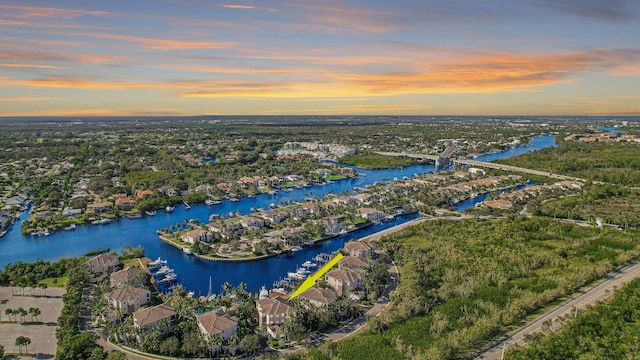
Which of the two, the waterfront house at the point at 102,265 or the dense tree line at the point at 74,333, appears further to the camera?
the waterfront house at the point at 102,265

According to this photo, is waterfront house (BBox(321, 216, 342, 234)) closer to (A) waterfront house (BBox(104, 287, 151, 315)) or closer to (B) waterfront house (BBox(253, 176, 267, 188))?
(A) waterfront house (BBox(104, 287, 151, 315))

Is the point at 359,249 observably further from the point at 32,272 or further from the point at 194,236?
the point at 32,272

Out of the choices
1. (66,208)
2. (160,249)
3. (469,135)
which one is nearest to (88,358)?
(160,249)

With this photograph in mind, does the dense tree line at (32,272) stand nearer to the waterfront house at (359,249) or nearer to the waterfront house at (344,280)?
the waterfront house at (344,280)

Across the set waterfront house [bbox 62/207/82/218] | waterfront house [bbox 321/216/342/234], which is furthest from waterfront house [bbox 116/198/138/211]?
waterfront house [bbox 321/216/342/234]

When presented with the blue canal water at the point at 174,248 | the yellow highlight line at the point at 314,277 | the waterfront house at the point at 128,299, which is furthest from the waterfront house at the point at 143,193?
the yellow highlight line at the point at 314,277

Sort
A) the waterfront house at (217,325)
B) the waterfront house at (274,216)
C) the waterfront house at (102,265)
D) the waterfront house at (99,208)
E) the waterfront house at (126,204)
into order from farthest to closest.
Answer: the waterfront house at (126,204) → the waterfront house at (99,208) → the waterfront house at (274,216) → the waterfront house at (102,265) → the waterfront house at (217,325)
